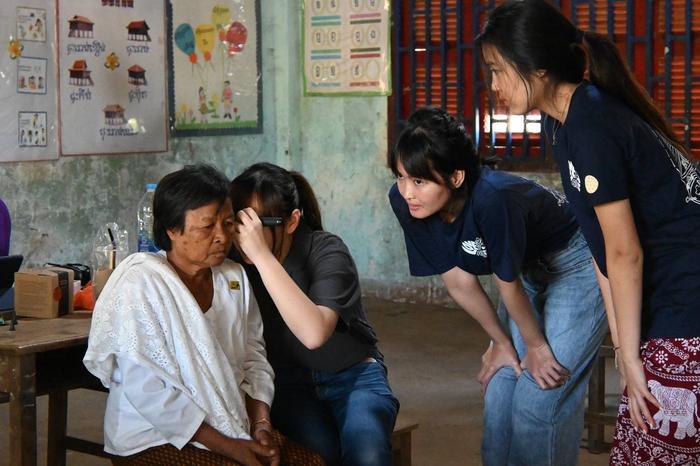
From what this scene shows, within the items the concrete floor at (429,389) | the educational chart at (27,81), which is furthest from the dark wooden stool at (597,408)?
the educational chart at (27,81)

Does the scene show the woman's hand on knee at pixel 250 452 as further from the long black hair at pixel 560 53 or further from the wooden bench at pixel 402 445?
the long black hair at pixel 560 53

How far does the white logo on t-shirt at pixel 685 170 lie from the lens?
205 centimetres

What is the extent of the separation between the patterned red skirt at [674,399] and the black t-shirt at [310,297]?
2.75 ft

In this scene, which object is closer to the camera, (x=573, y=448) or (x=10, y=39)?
(x=573, y=448)

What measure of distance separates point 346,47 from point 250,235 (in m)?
4.72

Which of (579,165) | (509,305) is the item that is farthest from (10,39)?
(579,165)

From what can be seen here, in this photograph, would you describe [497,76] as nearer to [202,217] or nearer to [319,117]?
[202,217]

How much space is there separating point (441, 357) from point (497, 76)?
11.8 ft

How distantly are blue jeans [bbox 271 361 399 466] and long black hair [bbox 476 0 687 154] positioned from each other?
99cm

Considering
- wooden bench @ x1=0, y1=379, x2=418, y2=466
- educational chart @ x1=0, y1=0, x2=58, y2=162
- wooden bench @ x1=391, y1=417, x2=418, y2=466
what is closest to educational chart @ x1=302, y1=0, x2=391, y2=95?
educational chart @ x1=0, y1=0, x2=58, y2=162

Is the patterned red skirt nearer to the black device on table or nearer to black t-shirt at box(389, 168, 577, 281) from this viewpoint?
black t-shirt at box(389, 168, 577, 281)

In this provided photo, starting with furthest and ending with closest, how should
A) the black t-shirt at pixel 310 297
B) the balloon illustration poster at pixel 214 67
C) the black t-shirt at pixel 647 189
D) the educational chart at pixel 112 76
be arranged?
1. the balloon illustration poster at pixel 214 67
2. the educational chart at pixel 112 76
3. the black t-shirt at pixel 310 297
4. the black t-shirt at pixel 647 189

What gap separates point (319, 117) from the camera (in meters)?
7.31

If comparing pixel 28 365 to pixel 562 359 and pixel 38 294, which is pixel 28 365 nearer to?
pixel 38 294
